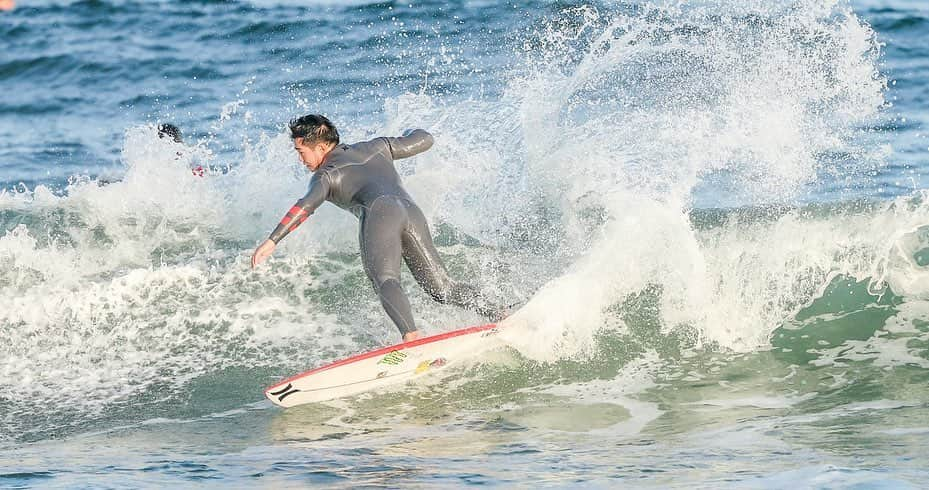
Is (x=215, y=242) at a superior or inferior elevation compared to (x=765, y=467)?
superior

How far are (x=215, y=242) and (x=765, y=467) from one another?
6.08 m

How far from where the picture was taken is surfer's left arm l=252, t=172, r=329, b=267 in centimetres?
641

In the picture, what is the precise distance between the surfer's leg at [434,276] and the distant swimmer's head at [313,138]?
65 centimetres

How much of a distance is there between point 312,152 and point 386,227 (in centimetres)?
72

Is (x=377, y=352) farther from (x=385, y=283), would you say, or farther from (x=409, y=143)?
(x=409, y=143)

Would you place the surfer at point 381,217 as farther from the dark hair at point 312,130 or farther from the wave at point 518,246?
the wave at point 518,246

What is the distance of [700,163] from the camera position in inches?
375

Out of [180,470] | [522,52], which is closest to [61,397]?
[180,470]

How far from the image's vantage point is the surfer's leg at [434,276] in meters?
7.02

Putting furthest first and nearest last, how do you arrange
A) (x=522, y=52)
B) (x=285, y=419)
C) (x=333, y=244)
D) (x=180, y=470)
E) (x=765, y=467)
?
(x=522, y=52) < (x=333, y=244) < (x=285, y=419) < (x=180, y=470) < (x=765, y=467)

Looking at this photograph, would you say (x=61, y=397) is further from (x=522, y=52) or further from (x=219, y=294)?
(x=522, y=52)

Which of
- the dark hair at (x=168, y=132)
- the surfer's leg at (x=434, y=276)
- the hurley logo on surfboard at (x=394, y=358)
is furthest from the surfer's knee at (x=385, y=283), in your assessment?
the dark hair at (x=168, y=132)

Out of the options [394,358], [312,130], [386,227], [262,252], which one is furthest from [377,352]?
[312,130]

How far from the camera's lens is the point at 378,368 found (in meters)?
6.88
